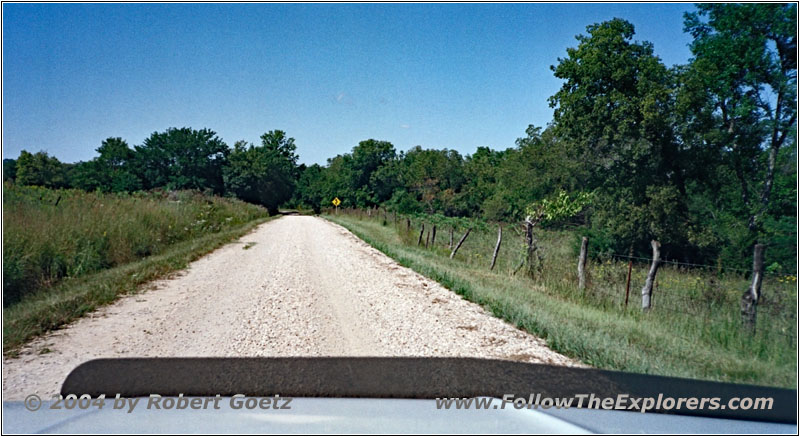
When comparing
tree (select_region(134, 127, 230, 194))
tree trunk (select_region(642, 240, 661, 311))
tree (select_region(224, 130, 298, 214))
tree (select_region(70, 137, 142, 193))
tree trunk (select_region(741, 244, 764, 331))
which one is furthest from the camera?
tree (select_region(224, 130, 298, 214))

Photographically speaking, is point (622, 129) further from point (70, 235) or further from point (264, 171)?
point (264, 171)

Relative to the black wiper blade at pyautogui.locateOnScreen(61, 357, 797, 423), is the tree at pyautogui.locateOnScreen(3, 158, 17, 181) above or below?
above

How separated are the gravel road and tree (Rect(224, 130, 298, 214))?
30.9 meters

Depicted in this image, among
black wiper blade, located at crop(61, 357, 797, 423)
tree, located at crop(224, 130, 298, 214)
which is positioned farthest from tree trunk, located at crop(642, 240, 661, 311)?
tree, located at crop(224, 130, 298, 214)

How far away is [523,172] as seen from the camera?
36.5 meters

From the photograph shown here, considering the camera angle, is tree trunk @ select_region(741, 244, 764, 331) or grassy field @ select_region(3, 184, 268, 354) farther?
grassy field @ select_region(3, 184, 268, 354)

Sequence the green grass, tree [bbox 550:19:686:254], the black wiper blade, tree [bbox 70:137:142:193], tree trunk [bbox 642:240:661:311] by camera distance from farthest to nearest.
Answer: tree [bbox 550:19:686:254] → tree [bbox 70:137:142:193] → the green grass → tree trunk [bbox 642:240:661:311] → the black wiper blade

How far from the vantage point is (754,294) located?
6566 mm

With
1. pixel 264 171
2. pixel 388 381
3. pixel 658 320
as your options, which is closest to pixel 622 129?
pixel 658 320

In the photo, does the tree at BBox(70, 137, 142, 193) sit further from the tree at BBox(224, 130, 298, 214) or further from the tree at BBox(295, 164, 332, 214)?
the tree at BBox(295, 164, 332, 214)

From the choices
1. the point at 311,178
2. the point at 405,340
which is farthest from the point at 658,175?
the point at 311,178

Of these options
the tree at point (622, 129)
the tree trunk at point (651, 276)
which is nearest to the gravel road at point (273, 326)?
the tree trunk at point (651, 276)

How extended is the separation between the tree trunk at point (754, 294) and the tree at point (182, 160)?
2650 centimetres

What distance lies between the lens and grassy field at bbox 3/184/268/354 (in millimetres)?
6840
